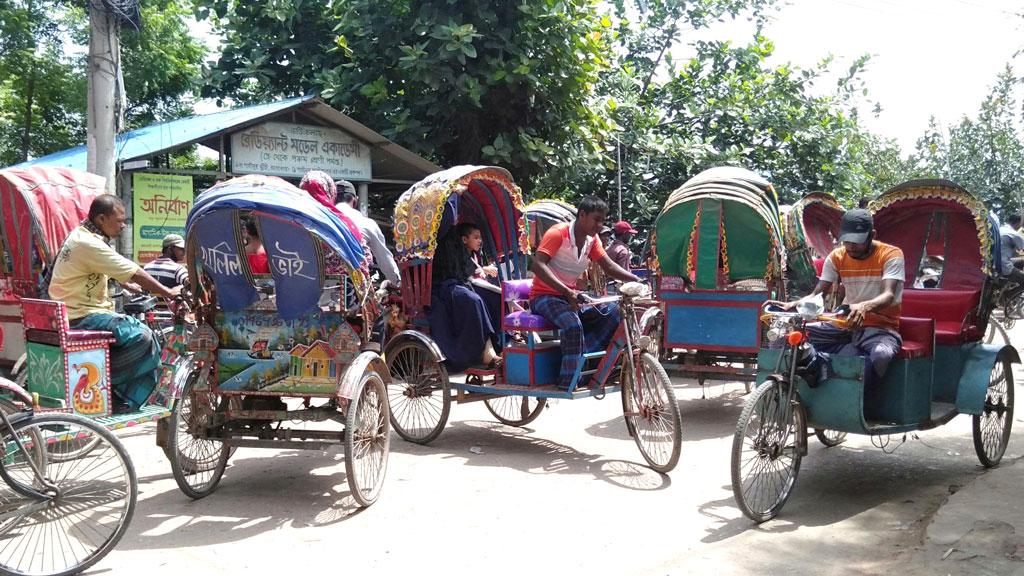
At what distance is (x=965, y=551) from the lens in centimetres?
436

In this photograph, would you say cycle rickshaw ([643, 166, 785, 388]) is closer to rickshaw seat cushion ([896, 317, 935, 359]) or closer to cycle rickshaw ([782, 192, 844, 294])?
rickshaw seat cushion ([896, 317, 935, 359])

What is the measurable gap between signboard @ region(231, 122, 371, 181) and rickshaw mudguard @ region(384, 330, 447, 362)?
5.77 m

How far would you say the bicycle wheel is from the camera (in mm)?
4215

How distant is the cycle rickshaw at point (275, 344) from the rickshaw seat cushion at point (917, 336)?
12.0ft

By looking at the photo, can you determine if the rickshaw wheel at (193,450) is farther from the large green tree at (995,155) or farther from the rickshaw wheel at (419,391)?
the large green tree at (995,155)

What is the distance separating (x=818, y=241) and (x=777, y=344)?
21.7 ft

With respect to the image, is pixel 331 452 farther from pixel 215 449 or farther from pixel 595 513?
pixel 595 513

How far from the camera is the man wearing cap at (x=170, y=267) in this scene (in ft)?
26.8

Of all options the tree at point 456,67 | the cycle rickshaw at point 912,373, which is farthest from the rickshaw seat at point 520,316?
the tree at point 456,67

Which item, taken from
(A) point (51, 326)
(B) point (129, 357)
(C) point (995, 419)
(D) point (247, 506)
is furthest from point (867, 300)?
(A) point (51, 326)

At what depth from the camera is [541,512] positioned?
5465 mm

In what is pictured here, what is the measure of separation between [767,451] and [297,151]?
942 centimetres

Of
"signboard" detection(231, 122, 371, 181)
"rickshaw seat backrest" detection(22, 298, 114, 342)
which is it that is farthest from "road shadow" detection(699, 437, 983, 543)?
"signboard" detection(231, 122, 371, 181)

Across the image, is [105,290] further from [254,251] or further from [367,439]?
[367,439]
